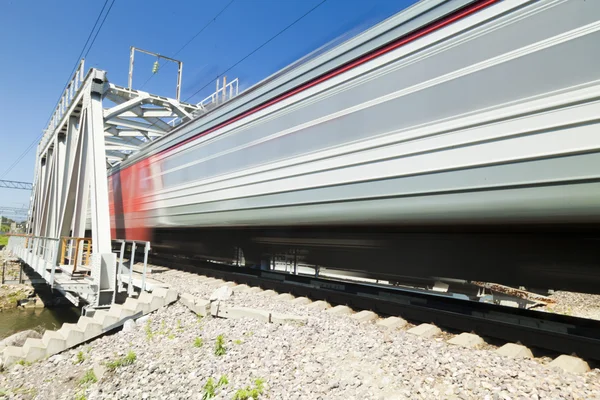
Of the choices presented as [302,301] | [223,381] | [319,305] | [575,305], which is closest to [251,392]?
[223,381]

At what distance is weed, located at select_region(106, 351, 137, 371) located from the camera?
380 cm

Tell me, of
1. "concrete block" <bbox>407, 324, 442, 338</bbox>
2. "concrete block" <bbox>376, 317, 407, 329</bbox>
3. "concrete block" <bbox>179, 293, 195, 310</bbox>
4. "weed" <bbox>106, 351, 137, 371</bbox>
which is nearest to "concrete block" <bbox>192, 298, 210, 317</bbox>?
"concrete block" <bbox>179, 293, 195, 310</bbox>

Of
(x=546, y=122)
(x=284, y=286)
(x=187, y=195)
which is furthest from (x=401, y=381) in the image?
(x=187, y=195)

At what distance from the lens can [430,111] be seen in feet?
10.3

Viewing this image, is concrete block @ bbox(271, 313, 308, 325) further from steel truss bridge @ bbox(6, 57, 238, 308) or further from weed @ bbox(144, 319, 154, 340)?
steel truss bridge @ bbox(6, 57, 238, 308)

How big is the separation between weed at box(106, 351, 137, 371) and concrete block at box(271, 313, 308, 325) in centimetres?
145

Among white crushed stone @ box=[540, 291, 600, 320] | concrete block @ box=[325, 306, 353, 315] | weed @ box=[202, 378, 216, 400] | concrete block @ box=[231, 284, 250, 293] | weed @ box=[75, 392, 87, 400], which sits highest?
concrete block @ box=[231, 284, 250, 293]

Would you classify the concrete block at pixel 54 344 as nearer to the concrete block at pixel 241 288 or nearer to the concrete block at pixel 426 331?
the concrete block at pixel 241 288

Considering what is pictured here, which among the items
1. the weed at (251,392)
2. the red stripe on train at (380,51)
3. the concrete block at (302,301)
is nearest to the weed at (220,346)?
the weed at (251,392)

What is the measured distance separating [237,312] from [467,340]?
2317 mm

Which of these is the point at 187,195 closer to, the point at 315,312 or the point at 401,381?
the point at 315,312

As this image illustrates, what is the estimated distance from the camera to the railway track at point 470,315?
2.80 metres

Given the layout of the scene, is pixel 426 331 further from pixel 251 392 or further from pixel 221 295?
pixel 221 295

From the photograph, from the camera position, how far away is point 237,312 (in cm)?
418
